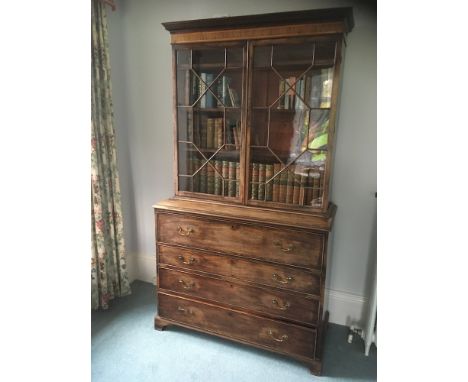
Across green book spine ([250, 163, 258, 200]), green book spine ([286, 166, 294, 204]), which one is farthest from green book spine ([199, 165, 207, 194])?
green book spine ([286, 166, 294, 204])

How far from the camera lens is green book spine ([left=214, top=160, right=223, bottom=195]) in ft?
6.39

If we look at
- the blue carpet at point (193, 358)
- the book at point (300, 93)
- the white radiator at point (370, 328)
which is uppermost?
the book at point (300, 93)

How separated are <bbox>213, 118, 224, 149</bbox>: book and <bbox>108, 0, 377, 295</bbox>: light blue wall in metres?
0.62

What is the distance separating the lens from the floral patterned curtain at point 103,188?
6.68ft

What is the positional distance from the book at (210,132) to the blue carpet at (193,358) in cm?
134

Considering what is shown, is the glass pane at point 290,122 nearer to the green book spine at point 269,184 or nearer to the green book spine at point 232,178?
the green book spine at point 269,184

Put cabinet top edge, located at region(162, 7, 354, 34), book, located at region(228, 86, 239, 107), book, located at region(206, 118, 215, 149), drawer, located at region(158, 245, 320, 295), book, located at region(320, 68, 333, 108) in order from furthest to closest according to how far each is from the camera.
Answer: book, located at region(206, 118, 215, 149) → book, located at region(228, 86, 239, 107) → drawer, located at region(158, 245, 320, 295) → book, located at region(320, 68, 333, 108) → cabinet top edge, located at region(162, 7, 354, 34)

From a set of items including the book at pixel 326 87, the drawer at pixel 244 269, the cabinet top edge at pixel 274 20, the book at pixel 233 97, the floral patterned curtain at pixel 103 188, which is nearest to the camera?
the cabinet top edge at pixel 274 20

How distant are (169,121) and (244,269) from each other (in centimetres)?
131

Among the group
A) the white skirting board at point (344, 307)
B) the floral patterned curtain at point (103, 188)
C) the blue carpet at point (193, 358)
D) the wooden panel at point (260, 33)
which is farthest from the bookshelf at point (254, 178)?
the floral patterned curtain at point (103, 188)

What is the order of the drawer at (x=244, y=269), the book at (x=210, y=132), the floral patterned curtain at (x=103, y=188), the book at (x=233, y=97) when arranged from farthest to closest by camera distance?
1. the floral patterned curtain at (x=103, y=188)
2. the book at (x=210, y=132)
3. the book at (x=233, y=97)
4. the drawer at (x=244, y=269)

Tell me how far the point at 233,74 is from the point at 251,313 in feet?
4.84

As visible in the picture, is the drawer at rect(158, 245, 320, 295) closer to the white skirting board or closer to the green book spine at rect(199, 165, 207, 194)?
the green book spine at rect(199, 165, 207, 194)
